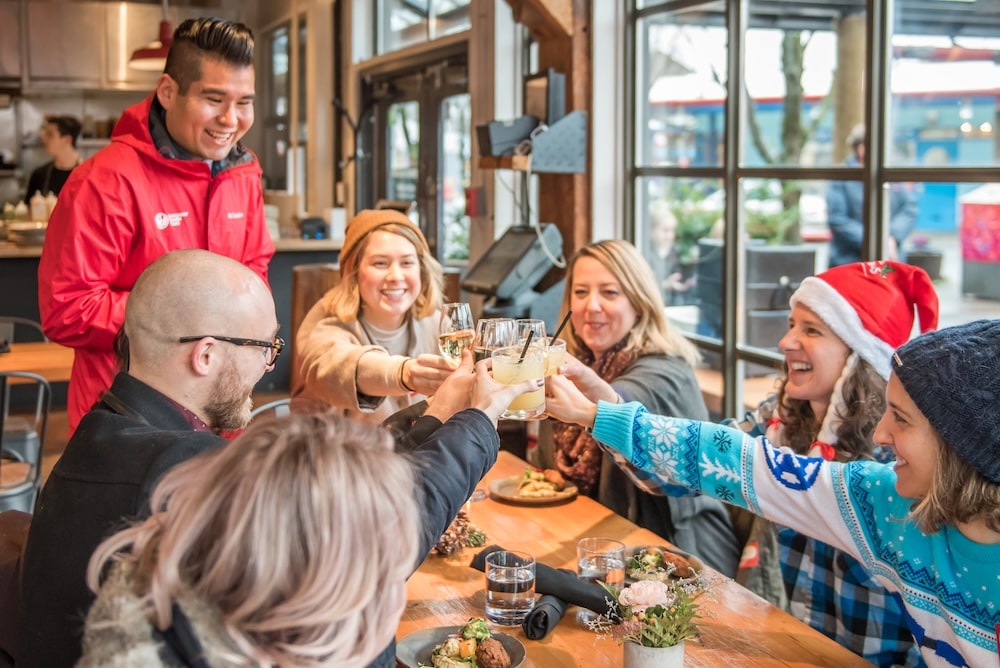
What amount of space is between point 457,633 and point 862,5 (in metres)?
2.35

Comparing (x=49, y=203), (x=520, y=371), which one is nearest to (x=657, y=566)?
(x=520, y=371)

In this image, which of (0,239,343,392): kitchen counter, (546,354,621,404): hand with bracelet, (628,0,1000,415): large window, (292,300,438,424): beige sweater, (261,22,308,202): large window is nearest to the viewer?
(546,354,621,404): hand with bracelet

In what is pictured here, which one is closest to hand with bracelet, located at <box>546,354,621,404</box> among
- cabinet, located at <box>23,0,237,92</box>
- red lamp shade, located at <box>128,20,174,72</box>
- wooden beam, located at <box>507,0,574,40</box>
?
wooden beam, located at <box>507,0,574,40</box>

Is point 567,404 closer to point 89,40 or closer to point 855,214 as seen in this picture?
point 855,214

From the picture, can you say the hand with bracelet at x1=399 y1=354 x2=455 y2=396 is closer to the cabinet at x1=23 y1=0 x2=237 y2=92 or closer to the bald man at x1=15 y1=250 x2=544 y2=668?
the bald man at x1=15 y1=250 x2=544 y2=668

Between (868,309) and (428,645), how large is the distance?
1.22 meters

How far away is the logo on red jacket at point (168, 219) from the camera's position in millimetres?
2801

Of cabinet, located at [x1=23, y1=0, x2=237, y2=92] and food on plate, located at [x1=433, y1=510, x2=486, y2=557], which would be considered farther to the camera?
cabinet, located at [x1=23, y1=0, x2=237, y2=92]

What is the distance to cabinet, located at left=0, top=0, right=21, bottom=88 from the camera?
28.4 ft

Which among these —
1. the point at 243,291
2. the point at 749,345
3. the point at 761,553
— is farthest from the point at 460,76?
the point at 243,291

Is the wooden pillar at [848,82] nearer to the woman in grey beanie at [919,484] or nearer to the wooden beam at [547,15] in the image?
the wooden beam at [547,15]

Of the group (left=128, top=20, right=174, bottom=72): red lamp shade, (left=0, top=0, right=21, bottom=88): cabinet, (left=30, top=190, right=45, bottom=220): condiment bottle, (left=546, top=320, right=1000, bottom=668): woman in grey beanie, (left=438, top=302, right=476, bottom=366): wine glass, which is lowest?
(left=546, top=320, right=1000, bottom=668): woman in grey beanie

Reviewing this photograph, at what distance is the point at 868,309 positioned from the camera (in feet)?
7.73

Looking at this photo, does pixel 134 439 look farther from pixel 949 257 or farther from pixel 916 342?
pixel 949 257
